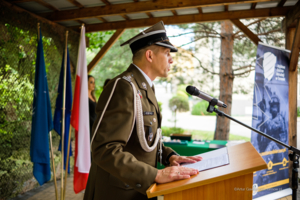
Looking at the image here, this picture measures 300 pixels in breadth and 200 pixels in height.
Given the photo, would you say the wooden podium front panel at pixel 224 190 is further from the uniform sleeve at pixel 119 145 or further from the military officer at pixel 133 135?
the uniform sleeve at pixel 119 145

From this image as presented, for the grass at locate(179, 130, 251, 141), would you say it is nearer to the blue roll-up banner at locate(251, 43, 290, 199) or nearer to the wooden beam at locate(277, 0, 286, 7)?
the blue roll-up banner at locate(251, 43, 290, 199)

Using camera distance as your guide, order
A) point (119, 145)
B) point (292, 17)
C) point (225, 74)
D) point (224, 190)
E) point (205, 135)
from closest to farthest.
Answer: point (224, 190), point (119, 145), point (292, 17), point (225, 74), point (205, 135)

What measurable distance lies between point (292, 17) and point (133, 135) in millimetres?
3539

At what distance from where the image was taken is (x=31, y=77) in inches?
159

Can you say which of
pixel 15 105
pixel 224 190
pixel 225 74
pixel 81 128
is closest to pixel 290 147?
pixel 224 190

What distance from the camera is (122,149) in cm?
108

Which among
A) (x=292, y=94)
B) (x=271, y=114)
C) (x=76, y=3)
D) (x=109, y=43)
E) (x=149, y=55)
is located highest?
(x=76, y=3)

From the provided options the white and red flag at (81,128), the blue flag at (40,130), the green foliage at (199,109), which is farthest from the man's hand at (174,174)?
the green foliage at (199,109)

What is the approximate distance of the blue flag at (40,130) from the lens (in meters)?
2.99

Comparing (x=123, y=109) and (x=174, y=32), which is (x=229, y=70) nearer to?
(x=174, y=32)

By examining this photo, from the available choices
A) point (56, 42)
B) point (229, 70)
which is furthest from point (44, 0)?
point (229, 70)

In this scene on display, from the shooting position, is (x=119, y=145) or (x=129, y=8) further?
(x=129, y=8)

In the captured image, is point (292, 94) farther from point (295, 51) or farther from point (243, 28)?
point (243, 28)

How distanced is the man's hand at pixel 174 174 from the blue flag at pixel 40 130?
2.44 m
